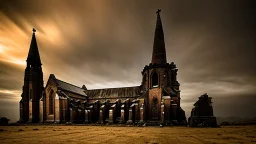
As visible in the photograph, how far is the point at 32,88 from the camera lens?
147 feet

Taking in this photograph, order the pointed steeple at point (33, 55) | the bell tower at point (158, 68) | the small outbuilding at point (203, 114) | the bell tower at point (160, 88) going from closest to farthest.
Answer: the small outbuilding at point (203, 114), the bell tower at point (160, 88), the bell tower at point (158, 68), the pointed steeple at point (33, 55)

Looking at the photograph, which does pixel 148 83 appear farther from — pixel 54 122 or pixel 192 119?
pixel 54 122

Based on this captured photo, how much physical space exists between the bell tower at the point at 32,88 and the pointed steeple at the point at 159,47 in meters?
34.9

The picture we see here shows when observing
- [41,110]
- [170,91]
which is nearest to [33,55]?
[41,110]

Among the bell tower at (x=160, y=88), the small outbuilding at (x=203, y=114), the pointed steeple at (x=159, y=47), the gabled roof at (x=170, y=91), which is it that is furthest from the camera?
the pointed steeple at (x=159, y=47)

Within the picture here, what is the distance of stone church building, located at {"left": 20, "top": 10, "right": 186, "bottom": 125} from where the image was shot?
35.5 meters

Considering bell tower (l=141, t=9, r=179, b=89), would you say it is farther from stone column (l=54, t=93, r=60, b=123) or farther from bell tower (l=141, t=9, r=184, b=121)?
stone column (l=54, t=93, r=60, b=123)

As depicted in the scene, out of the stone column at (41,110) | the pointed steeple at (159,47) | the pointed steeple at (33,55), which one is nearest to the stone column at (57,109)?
the stone column at (41,110)

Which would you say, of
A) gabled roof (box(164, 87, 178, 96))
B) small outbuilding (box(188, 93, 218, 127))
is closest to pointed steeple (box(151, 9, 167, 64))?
gabled roof (box(164, 87, 178, 96))

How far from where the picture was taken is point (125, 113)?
41219 mm

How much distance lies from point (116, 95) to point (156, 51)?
18.5 m

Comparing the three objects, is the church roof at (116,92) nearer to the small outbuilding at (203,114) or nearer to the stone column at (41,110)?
the stone column at (41,110)

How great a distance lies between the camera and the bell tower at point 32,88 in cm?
4387

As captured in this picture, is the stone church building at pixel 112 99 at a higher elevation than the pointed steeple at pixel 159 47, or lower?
lower
